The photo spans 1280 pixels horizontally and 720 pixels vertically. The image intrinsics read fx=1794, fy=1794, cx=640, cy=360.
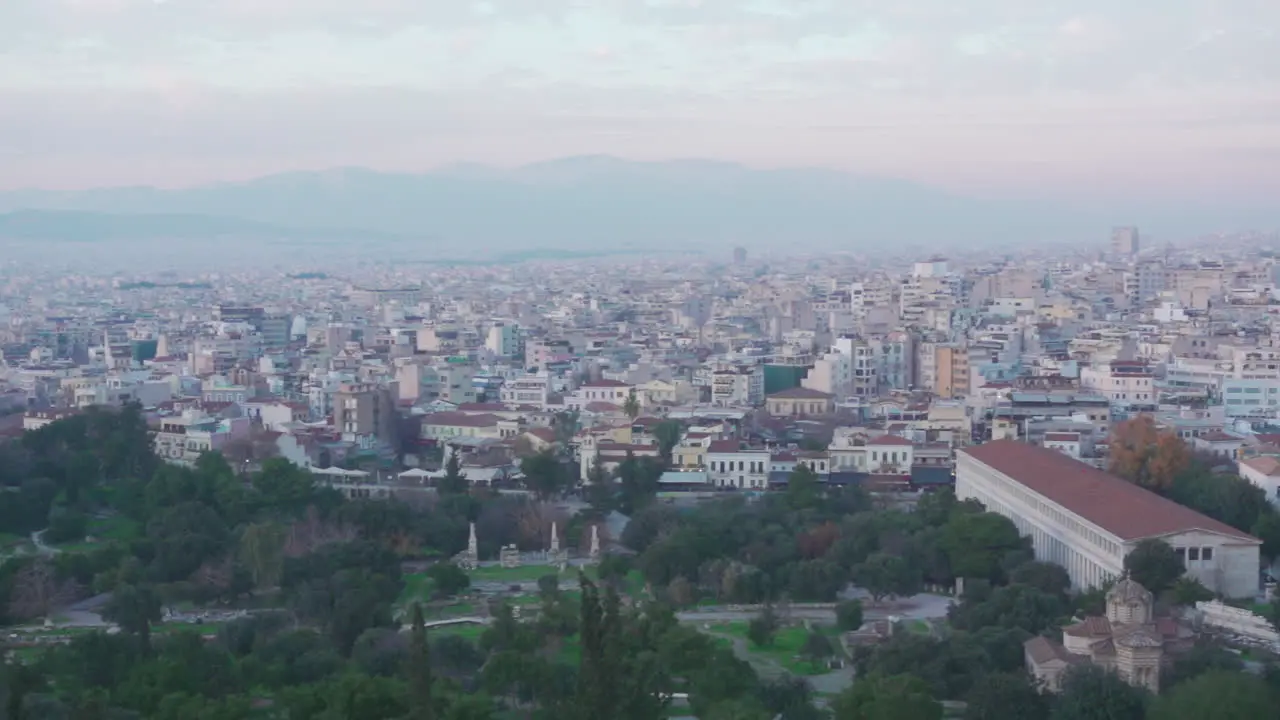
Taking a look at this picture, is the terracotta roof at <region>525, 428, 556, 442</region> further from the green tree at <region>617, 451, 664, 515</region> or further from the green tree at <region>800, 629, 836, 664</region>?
the green tree at <region>800, 629, 836, 664</region>

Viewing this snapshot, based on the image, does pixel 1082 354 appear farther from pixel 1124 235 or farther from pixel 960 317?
pixel 1124 235

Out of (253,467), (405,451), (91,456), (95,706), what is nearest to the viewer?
(95,706)

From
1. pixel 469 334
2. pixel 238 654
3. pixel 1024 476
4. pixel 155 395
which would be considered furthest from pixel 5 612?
pixel 469 334

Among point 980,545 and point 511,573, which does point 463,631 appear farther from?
point 980,545

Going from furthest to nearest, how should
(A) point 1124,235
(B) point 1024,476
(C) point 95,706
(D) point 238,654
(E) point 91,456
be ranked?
1. (A) point 1124,235
2. (E) point 91,456
3. (B) point 1024,476
4. (D) point 238,654
5. (C) point 95,706

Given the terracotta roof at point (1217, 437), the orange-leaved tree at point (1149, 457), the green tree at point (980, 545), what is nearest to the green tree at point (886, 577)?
the green tree at point (980, 545)

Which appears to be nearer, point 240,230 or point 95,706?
point 95,706
